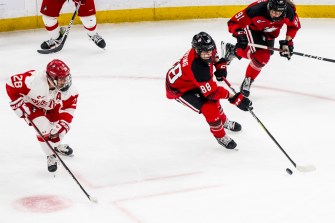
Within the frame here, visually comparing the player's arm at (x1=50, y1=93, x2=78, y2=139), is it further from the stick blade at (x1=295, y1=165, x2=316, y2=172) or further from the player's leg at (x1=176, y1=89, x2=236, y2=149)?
the stick blade at (x1=295, y1=165, x2=316, y2=172)

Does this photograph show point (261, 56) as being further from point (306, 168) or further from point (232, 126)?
point (306, 168)

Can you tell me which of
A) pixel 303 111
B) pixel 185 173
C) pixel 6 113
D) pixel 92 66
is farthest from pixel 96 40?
pixel 185 173

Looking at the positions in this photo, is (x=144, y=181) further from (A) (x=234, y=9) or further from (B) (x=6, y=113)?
(A) (x=234, y=9)

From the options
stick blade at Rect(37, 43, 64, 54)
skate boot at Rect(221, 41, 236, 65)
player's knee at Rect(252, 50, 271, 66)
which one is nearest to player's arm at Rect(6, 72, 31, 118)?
player's knee at Rect(252, 50, 271, 66)

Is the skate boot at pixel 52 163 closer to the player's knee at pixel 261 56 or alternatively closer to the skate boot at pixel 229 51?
A: the player's knee at pixel 261 56

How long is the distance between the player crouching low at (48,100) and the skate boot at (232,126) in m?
1.17

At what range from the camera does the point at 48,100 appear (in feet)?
11.7

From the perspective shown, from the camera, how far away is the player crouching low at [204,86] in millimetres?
3930

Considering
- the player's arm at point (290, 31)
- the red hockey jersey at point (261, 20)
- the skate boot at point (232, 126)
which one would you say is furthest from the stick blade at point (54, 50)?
the skate boot at point (232, 126)

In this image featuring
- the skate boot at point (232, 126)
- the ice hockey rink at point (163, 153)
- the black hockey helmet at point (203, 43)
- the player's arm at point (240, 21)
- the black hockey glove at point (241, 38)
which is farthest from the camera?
the player's arm at point (240, 21)

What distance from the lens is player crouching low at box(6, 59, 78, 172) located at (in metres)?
3.45

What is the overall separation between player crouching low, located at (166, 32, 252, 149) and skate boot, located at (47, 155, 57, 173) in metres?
0.89

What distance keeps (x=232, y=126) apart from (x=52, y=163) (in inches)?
49.5

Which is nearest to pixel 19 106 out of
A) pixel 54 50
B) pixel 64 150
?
pixel 64 150
